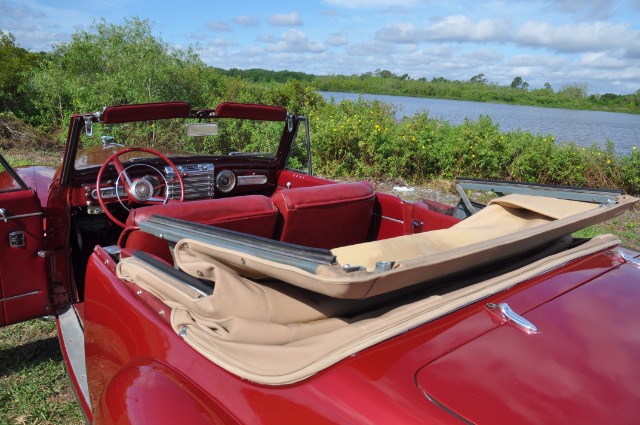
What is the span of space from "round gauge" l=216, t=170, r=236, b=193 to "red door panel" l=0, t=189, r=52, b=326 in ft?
4.03

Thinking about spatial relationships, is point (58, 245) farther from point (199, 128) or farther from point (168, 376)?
point (168, 376)

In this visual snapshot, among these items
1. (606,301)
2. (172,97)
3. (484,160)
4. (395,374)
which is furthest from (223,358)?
(172,97)

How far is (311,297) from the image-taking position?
5.32ft

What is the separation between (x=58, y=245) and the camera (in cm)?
297

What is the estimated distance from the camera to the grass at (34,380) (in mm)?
2646

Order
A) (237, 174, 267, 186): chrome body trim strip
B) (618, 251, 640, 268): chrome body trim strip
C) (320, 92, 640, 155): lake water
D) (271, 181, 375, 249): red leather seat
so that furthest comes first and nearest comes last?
(320, 92, 640, 155): lake water, (237, 174, 267, 186): chrome body trim strip, (271, 181, 375, 249): red leather seat, (618, 251, 640, 268): chrome body trim strip

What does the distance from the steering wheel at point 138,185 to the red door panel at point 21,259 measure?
387 millimetres

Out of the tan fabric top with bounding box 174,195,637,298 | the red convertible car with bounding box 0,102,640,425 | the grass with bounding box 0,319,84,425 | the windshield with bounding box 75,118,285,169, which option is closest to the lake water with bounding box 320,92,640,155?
the windshield with bounding box 75,118,285,169

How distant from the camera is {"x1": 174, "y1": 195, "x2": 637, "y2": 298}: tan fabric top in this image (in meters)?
1.27

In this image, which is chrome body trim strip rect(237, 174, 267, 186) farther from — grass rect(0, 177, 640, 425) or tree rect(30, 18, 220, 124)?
tree rect(30, 18, 220, 124)

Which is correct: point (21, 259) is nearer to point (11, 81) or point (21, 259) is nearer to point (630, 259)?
point (630, 259)

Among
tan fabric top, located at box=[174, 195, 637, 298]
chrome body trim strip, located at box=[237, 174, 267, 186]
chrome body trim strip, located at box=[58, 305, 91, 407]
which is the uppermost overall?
tan fabric top, located at box=[174, 195, 637, 298]

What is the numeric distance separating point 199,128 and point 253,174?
2.65ft

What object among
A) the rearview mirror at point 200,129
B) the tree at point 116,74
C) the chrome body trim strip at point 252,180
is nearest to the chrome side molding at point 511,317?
the rearview mirror at point 200,129
